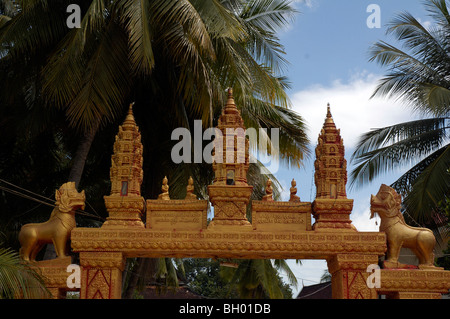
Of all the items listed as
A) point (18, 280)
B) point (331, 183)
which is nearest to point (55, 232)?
point (18, 280)

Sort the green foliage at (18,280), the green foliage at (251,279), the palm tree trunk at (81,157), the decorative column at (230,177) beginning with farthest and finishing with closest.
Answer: the green foliage at (251,279), the palm tree trunk at (81,157), the decorative column at (230,177), the green foliage at (18,280)

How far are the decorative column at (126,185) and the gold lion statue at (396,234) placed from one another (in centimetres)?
357

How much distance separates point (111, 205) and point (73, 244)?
771 millimetres

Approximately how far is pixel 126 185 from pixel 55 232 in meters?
1.24

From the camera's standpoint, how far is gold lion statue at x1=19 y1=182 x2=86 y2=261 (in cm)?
903

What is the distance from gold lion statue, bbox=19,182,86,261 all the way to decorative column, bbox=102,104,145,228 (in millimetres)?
597

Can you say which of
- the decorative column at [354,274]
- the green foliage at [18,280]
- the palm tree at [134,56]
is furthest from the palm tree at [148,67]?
the decorative column at [354,274]

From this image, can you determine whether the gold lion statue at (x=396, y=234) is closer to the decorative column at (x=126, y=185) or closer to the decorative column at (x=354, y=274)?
the decorative column at (x=354, y=274)

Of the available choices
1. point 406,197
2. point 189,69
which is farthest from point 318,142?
point 406,197

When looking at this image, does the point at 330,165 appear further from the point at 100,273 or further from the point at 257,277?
the point at 257,277

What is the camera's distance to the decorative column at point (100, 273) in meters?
8.80

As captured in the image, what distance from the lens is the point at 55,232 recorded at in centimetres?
906

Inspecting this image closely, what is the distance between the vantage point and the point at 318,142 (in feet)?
30.7

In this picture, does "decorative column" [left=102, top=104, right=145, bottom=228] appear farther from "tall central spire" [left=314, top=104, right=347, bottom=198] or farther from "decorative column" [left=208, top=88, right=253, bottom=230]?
"tall central spire" [left=314, top=104, right=347, bottom=198]
